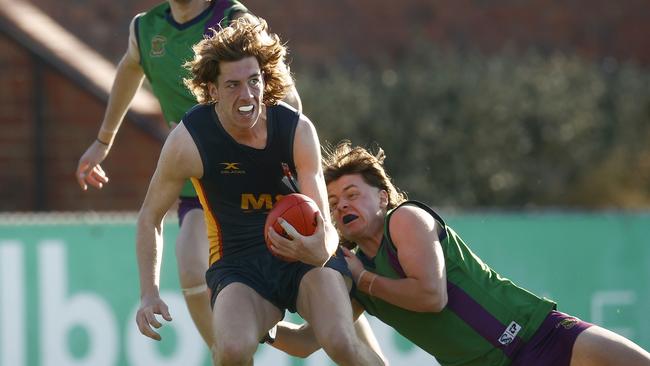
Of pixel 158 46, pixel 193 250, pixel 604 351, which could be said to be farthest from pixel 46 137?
pixel 604 351

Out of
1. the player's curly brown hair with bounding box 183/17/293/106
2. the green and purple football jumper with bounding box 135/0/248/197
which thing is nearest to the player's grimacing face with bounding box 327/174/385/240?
the player's curly brown hair with bounding box 183/17/293/106

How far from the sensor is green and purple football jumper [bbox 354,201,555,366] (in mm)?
6621

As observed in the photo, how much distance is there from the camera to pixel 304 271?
20.5ft

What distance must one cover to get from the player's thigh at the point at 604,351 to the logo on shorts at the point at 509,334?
29 cm

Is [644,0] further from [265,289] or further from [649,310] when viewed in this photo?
[265,289]

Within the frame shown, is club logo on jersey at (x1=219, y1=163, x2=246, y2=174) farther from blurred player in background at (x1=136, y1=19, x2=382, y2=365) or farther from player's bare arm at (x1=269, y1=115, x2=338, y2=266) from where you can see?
player's bare arm at (x1=269, y1=115, x2=338, y2=266)

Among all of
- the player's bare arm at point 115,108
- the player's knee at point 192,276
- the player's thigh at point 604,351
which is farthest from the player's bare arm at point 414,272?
the player's bare arm at point 115,108

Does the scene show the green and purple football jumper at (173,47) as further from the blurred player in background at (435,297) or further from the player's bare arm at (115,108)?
the blurred player in background at (435,297)

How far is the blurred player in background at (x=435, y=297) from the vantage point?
6473 millimetres

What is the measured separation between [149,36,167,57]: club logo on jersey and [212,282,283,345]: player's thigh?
1.77 m

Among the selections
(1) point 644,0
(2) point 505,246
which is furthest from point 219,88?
(1) point 644,0

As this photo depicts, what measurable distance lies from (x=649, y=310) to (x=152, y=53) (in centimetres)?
557

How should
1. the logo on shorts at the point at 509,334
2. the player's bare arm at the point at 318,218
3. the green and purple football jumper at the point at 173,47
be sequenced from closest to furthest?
1. the player's bare arm at the point at 318,218
2. the logo on shorts at the point at 509,334
3. the green and purple football jumper at the point at 173,47

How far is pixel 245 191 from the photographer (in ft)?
20.5
